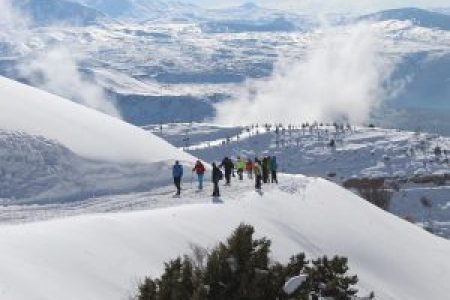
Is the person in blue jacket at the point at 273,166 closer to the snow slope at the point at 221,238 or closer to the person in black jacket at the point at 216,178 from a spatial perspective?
the snow slope at the point at 221,238

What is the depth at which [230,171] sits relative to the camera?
45.6 m

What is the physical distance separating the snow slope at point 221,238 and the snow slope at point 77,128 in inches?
358

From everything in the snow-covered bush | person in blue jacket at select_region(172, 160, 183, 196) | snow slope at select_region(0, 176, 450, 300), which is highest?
the snow-covered bush

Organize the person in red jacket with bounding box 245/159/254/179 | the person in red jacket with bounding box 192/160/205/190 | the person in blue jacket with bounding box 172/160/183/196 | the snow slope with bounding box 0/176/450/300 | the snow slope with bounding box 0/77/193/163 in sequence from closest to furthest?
the snow slope with bounding box 0/176/450/300, the person in blue jacket with bounding box 172/160/183/196, the person in red jacket with bounding box 192/160/205/190, the snow slope with bounding box 0/77/193/163, the person in red jacket with bounding box 245/159/254/179

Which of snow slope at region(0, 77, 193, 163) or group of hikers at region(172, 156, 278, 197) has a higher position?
snow slope at region(0, 77, 193, 163)

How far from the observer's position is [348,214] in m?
48.8

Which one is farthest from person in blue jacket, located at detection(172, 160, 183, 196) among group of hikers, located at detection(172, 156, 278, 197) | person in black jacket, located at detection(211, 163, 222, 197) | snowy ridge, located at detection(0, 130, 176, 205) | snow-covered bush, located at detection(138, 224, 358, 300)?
snow-covered bush, located at detection(138, 224, 358, 300)

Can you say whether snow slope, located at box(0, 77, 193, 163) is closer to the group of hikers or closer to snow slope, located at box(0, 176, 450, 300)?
the group of hikers

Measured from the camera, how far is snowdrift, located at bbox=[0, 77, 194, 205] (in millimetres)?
43562

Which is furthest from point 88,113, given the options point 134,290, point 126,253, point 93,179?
point 134,290

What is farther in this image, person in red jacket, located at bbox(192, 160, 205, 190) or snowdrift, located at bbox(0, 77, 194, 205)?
snowdrift, located at bbox(0, 77, 194, 205)

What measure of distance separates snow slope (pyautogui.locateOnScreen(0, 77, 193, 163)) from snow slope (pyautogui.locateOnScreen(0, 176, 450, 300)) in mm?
9085

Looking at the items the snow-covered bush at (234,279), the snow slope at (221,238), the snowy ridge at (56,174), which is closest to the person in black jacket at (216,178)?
the snow slope at (221,238)

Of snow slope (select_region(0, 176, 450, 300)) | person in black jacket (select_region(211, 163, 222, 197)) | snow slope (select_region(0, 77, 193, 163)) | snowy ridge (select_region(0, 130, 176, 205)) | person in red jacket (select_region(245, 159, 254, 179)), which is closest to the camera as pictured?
snow slope (select_region(0, 176, 450, 300))
